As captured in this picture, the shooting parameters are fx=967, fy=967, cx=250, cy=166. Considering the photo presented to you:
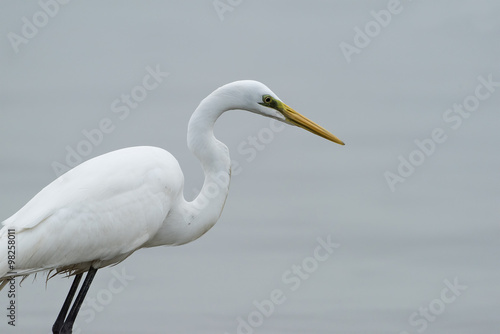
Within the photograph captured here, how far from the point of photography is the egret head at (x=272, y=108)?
827 centimetres

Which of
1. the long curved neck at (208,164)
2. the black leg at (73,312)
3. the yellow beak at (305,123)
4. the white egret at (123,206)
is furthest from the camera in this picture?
the yellow beak at (305,123)

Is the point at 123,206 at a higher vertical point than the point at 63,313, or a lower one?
higher

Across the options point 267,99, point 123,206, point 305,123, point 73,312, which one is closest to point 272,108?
point 267,99

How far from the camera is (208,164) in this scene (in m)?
8.32

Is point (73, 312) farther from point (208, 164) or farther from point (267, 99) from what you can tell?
point (267, 99)

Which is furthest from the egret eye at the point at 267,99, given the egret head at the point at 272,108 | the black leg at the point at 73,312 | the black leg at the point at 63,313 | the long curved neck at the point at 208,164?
the black leg at the point at 63,313

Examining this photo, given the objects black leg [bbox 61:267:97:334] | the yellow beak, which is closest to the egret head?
the yellow beak

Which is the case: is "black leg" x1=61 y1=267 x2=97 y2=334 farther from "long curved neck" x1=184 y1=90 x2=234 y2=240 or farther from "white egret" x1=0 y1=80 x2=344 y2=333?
"long curved neck" x1=184 y1=90 x2=234 y2=240

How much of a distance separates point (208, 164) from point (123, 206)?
2.76 feet

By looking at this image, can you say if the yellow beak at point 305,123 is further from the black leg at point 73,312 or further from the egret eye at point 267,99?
the black leg at point 73,312

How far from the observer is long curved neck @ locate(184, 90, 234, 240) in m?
8.22

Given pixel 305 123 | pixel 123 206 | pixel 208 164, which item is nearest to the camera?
pixel 123 206

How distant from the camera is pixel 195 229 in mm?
8469

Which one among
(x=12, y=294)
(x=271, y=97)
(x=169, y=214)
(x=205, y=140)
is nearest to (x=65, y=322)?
(x=12, y=294)
